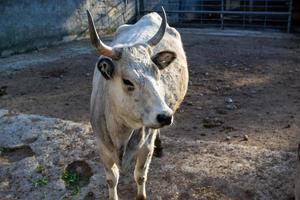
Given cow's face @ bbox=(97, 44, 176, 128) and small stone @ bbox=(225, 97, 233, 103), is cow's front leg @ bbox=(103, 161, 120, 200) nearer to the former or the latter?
cow's face @ bbox=(97, 44, 176, 128)

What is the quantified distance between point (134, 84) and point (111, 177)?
3.99 feet

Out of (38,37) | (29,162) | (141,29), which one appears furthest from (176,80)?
(38,37)

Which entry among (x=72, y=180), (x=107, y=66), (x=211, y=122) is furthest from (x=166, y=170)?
(x=107, y=66)

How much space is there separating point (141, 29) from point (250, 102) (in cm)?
244

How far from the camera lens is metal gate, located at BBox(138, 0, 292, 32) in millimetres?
12133

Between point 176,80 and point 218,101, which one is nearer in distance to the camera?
point 176,80

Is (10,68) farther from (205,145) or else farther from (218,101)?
(205,145)

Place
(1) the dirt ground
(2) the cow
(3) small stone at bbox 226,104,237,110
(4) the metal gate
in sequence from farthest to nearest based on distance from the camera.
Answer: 1. (4) the metal gate
2. (3) small stone at bbox 226,104,237,110
3. (1) the dirt ground
4. (2) the cow

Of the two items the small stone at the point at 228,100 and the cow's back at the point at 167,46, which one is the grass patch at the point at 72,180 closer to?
the cow's back at the point at 167,46

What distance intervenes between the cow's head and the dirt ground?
2100 millimetres

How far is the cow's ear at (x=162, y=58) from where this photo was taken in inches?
130

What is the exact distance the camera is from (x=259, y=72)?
7625 mm

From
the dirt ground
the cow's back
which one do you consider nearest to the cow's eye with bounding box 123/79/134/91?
the cow's back

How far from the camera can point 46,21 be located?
33.6 feet
